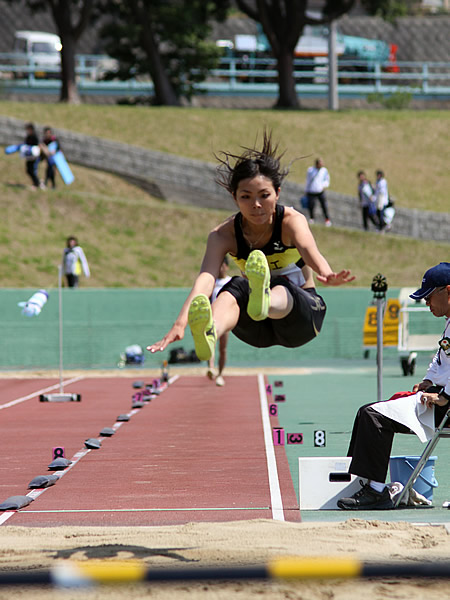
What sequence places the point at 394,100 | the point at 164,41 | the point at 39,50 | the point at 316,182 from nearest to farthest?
the point at 316,182
the point at 164,41
the point at 394,100
the point at 39,50

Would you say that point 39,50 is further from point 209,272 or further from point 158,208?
point 209,272

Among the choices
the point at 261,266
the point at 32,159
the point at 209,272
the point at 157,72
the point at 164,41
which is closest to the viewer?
the point at 261,266

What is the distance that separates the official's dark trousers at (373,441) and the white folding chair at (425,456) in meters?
0.14

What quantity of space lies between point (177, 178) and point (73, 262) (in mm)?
10606

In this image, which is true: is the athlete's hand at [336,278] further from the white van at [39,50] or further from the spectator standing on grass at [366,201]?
the white van at [39,50]

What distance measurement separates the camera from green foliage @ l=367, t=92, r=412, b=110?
46312mm

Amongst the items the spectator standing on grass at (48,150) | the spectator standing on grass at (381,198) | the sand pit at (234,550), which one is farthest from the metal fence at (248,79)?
the sand pit at (234,550)

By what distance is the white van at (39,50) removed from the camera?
46.6 meters

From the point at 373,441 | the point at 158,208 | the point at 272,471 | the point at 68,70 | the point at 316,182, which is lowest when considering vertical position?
the point at 272,471

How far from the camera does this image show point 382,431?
7828mm

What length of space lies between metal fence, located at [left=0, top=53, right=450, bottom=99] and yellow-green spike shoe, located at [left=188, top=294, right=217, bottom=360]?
3916 cm

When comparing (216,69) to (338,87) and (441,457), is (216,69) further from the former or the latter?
(441,457)

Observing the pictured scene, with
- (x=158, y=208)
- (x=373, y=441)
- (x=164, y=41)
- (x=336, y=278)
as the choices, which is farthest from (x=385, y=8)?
(x=336, y=278)

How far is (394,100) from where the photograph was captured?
1820 inches
